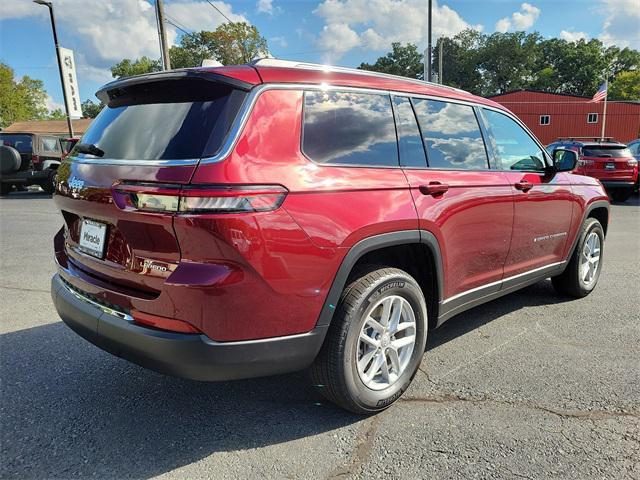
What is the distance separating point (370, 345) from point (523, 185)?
1.91 meters

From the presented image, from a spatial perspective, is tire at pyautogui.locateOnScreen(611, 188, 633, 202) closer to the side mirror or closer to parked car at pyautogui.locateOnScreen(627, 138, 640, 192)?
parked car at pyautogui.locateOnScreen(627, 138, 640, 192)

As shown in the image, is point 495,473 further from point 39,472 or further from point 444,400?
point 39,472

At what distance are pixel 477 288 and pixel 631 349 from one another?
127 centimetres

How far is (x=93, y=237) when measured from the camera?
2.49m

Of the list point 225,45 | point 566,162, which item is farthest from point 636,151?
point 225,45

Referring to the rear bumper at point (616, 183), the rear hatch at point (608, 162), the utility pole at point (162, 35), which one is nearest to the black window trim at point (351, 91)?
the rear hatch at point (608, 162)

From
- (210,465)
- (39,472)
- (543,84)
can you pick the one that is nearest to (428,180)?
(210,465)

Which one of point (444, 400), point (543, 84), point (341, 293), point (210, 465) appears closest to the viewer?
point (210, 465)

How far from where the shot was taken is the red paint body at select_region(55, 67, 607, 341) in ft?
6.70

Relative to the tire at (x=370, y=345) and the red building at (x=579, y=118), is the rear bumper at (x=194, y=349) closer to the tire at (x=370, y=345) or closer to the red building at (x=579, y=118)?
the tire at (x=370, y=345)

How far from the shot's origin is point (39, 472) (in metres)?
2.20

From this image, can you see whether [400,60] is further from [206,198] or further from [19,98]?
[206,198]

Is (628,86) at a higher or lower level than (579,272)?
higher

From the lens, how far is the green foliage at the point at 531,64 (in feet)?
247
